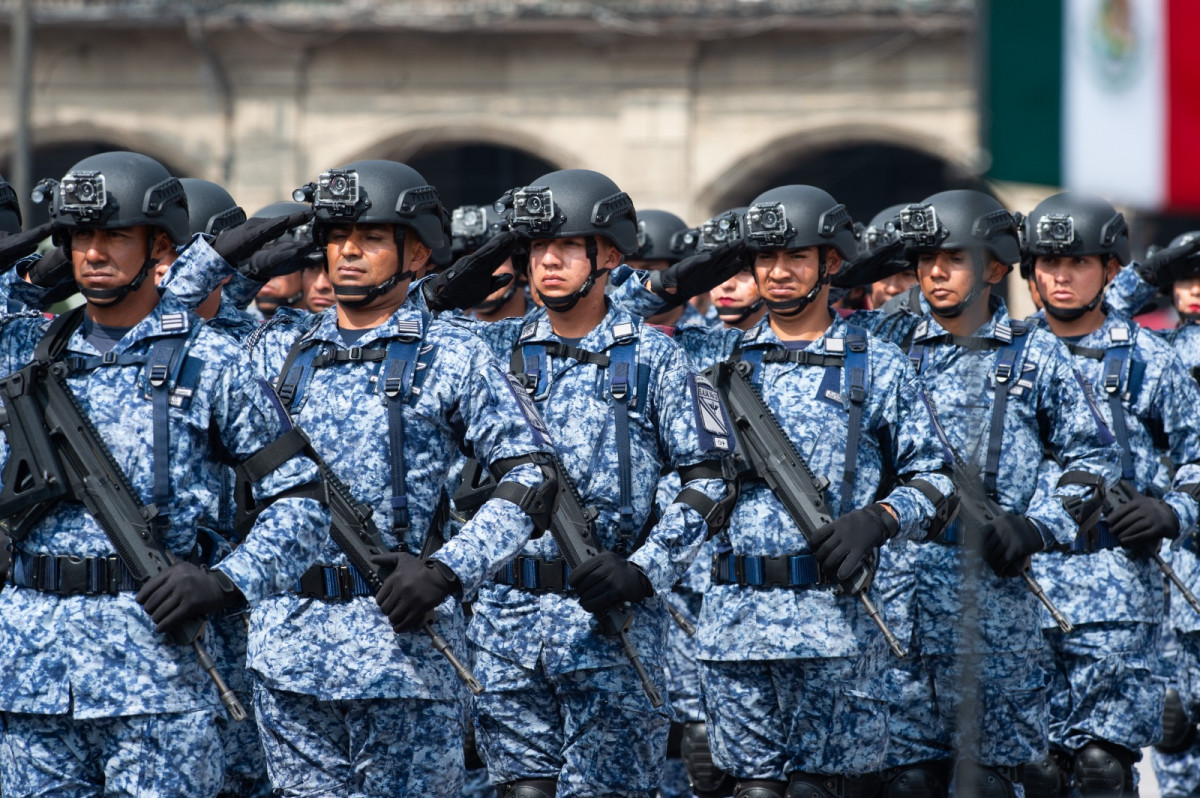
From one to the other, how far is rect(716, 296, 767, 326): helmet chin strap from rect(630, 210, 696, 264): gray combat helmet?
2.57ft

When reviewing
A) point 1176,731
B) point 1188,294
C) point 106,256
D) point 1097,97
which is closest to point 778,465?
point 1097,97

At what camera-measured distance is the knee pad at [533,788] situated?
6.62 metres

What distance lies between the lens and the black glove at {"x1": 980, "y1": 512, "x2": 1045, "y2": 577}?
7238 millimetres

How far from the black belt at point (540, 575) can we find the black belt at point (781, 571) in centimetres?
62

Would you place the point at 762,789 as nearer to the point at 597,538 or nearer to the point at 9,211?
the point at 597,538

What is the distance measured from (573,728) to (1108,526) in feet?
8.38

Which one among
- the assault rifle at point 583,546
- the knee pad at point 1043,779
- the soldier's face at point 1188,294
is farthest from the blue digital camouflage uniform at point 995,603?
the soldier's face at point 1188,294

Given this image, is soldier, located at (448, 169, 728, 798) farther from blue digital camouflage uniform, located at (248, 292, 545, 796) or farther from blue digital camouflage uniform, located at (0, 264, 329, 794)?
blue digital camouflage uniform, located at (0, 264, 329, 794)

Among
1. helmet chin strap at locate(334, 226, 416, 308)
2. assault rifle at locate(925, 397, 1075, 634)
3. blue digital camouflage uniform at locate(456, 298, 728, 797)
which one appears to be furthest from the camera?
assault rifle at locate(925, 397, 1075, 634)

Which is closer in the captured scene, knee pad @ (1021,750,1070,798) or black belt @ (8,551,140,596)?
black belt @ (8,551,140,596)

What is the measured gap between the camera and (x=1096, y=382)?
8359 mm

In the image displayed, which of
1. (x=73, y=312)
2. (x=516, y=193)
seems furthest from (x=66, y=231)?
(x=516, y=193)

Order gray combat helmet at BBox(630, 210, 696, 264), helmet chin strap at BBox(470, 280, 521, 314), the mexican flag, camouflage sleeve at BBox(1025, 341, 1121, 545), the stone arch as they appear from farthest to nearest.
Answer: the stone arch < gray combat helmet at BBox(630, 210, 696, 264) < helmet chin strap at BBox(470, 280, 521, 314) < camouflage sleeve at BBox(1025, 341, 1121, 545) < the mexican flag

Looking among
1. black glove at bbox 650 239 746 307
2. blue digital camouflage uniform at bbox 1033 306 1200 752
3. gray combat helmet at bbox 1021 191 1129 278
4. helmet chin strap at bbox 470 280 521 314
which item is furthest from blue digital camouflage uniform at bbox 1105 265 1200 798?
helmet chin strap at bbox 470 280 521 314
